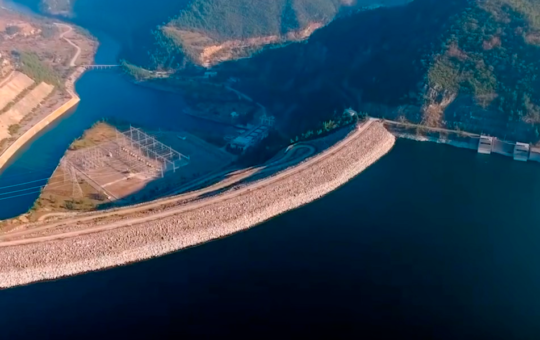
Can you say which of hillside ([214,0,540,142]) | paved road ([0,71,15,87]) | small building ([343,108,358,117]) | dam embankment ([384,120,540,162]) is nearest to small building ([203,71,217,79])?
hillside ([214,0,540,142])

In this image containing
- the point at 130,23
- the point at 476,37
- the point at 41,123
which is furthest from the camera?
the point at 130,23

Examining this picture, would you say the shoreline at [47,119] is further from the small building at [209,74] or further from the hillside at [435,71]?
→ the hillside at [435,71]

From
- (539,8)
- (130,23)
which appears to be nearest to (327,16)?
(130,23)

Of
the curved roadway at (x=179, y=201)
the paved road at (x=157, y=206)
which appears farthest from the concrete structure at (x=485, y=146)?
Result: the curved roadway at (x=179, y=201)

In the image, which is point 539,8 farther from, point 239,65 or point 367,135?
point 239,65

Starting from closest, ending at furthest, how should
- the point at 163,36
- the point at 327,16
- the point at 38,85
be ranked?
the point at 38,85 < the point at 163,36 < the point at 327,16

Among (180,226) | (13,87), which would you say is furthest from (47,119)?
(180,226)
